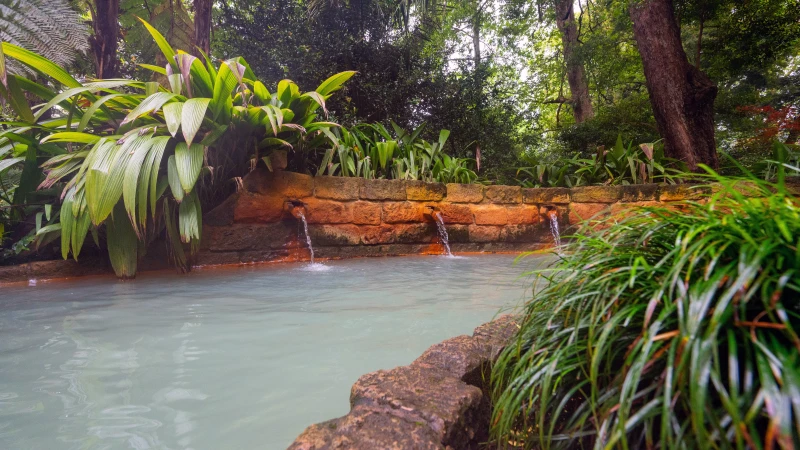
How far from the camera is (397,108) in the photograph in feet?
22.2

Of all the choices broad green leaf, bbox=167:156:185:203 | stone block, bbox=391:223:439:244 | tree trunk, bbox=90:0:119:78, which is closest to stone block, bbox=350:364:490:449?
broad green leaf, bbox=167:156:185:203

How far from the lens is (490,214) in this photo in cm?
468

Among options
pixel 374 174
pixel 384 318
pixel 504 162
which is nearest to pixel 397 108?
pixel 504 162

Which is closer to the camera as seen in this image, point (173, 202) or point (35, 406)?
point (35, 406)

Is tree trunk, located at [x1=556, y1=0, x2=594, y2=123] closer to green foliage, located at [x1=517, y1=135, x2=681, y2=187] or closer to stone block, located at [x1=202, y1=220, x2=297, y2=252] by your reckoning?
green foliage, located at [x1=517, y1=135, x2=681, y2=187]

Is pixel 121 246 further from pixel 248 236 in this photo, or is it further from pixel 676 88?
pixel 676 88

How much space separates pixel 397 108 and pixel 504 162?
2.07 meters

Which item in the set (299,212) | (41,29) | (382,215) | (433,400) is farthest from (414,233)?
(41,29)

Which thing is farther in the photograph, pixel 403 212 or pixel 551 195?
pixel 551 195

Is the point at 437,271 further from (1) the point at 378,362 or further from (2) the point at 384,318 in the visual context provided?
(1) the point at 378,362

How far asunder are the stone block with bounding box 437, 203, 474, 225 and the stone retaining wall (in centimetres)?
1

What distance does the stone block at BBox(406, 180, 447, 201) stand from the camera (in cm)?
430

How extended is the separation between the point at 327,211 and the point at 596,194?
3157 mm

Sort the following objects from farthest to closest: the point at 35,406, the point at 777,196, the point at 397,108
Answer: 1. the point at 397,108
2. the point at 35,406
3. the point at 777,196
